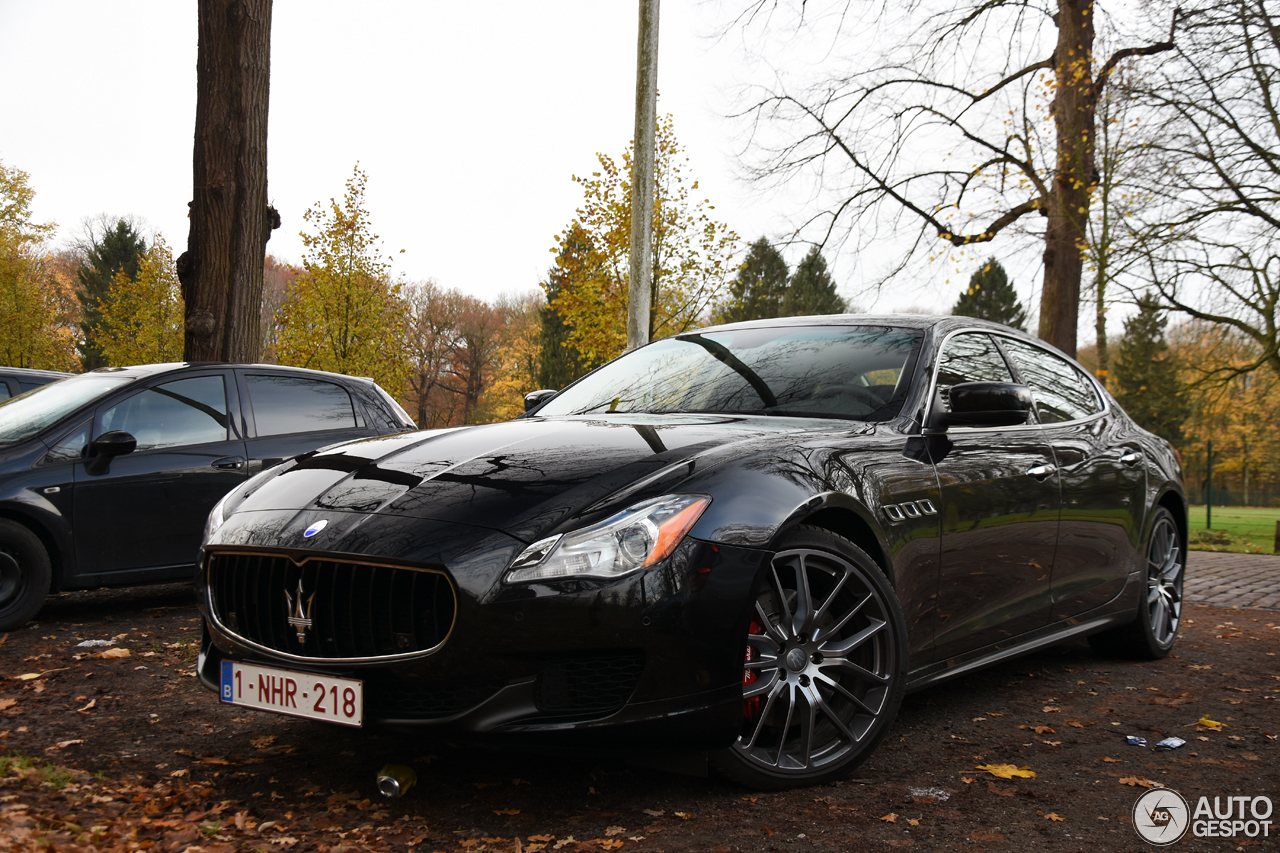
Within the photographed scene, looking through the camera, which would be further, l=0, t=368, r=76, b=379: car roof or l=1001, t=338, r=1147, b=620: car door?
l=0, t=368, r=76, b=379: car roof

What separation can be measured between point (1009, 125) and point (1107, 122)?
5.09 ft

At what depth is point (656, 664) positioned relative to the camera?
2713 millimetres

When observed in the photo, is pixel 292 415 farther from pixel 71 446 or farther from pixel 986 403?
pixel 986 403

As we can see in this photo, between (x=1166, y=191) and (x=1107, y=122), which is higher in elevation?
(x=1107, y=122)

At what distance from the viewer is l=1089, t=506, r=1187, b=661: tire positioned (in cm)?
542

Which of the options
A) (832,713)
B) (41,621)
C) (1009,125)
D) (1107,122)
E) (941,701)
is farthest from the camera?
(1009,125)

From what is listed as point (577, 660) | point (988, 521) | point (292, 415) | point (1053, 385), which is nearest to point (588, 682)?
point (577, 660)

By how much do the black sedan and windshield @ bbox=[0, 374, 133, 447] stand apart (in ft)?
0.04

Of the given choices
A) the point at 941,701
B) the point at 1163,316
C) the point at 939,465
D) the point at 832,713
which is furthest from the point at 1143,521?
the point at 1163,316

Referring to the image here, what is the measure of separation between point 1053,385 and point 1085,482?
22.9 inches

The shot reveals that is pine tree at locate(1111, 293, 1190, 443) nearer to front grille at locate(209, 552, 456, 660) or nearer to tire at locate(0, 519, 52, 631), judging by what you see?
tire at locate(0, 519, 52, 631)

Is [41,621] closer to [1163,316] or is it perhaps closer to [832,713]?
[832,713]

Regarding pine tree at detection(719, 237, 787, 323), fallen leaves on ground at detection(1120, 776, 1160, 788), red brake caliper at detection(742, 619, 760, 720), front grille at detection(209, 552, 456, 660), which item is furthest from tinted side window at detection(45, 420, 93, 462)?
pine tree at detection(719, 237, 787, 323)

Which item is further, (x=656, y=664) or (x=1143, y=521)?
(x=1143, y=521)
